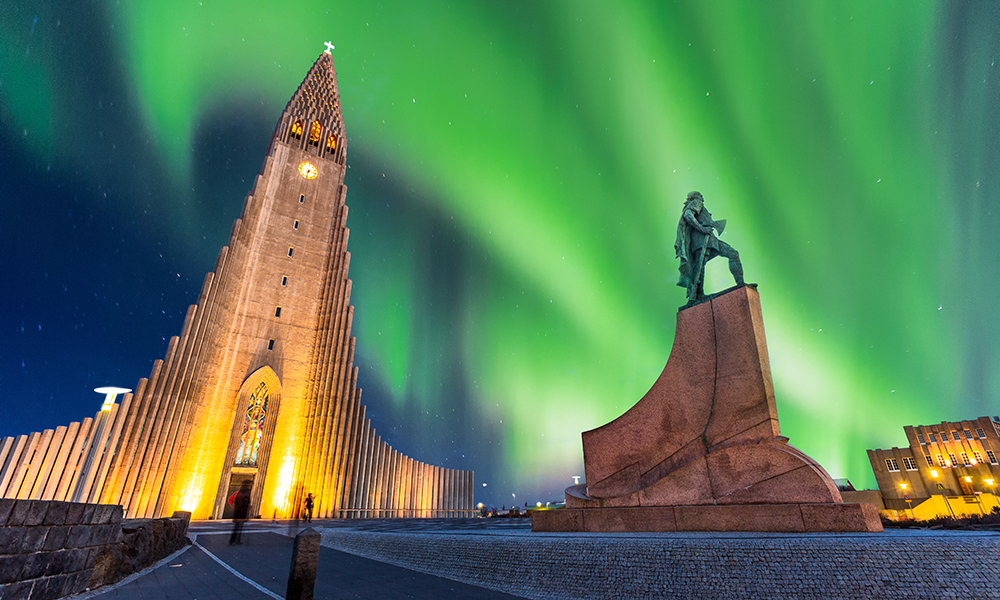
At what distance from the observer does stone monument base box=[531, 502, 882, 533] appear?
533 centimetres

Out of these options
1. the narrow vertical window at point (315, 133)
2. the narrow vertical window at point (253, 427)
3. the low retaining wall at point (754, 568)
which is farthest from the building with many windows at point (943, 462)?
the narrow vertical window at point (315, 133)

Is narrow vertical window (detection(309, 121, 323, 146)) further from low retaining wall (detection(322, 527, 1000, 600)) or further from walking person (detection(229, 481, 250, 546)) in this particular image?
low retaining wall (detection(322, 527, 1000, 600))

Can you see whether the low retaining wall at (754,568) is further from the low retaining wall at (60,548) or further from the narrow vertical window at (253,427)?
the narrow vertical window at (253,427)

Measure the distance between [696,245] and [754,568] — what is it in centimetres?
683

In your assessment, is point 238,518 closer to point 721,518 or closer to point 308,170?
point 721,518

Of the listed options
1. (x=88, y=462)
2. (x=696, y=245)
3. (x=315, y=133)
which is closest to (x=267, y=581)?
(x=696, y=245)

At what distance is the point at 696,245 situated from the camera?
934 cm

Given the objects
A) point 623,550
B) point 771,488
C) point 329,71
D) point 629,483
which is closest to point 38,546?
point 623,550

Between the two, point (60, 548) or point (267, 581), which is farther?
point (267, 581)

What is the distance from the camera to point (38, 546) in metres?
4.04

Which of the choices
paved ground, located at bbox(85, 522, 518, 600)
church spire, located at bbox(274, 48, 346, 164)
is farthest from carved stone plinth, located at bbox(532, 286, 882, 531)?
church spire, located at bbox(274, 48, 346, 164)

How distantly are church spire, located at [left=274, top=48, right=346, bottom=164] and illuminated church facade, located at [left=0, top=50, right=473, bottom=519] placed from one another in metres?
0.28

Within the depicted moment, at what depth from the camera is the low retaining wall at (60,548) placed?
375cm

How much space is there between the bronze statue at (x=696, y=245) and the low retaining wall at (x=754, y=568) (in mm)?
5425
